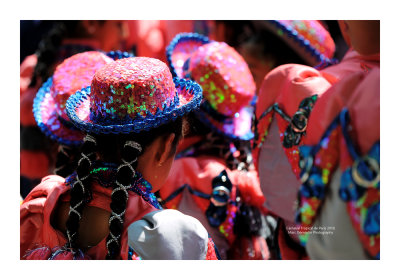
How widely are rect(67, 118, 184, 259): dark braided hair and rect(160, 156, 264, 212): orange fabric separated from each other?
55cm

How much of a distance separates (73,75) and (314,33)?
0.79 meters

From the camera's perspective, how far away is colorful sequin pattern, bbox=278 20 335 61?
1438 mm

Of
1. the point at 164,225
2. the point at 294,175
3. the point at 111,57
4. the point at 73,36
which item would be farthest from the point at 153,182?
the point at 73,36

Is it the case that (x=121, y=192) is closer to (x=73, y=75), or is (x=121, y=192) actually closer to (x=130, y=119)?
(x=130, y=119)

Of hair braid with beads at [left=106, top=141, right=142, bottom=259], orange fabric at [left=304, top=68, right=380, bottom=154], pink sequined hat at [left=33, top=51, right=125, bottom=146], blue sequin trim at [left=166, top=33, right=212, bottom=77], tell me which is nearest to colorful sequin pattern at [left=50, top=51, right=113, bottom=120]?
pink sequined hat at [left=33, top=51, right=125, bottom=146]

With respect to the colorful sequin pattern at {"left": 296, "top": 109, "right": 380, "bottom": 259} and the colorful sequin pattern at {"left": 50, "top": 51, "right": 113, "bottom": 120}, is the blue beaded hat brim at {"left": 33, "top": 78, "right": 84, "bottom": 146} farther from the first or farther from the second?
the colorful sequin pattern at {"left": 296, "top": 109, "right": 380, "bottom": 259}

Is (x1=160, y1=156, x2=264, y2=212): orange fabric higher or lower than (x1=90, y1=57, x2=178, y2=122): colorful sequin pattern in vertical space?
lower

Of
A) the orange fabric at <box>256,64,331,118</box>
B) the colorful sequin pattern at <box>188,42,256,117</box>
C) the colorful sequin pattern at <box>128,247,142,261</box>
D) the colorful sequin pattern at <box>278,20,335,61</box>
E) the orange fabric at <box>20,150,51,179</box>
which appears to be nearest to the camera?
the colorful sequin pattern at <box>128,247,142,261</box>

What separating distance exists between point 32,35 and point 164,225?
1440mm

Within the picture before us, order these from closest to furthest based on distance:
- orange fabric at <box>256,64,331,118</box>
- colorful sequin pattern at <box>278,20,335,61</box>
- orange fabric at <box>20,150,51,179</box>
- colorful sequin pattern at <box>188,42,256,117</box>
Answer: orange fabric at <box>256,64,331,118</box>
colorful sequin pattern at <box>278,20,335,61</box>
colorful sequin pattern at <box>188,42,256,117</box>
orange fabric at <box>20,150,51,179</box>

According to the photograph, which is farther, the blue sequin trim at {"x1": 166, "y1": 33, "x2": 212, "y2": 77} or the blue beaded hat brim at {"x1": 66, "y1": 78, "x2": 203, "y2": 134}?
the blue sequin trim at {"x1": 166, "y1": 33, "x2": 212, "y2": 77}

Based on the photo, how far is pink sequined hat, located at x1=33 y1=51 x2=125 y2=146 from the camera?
1467 millimetres

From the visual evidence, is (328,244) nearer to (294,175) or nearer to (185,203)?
(294,175)

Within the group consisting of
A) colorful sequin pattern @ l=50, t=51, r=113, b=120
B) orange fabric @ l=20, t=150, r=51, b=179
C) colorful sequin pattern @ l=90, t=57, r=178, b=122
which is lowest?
orange fabric @ l=20, t=150, r=51, b=179
